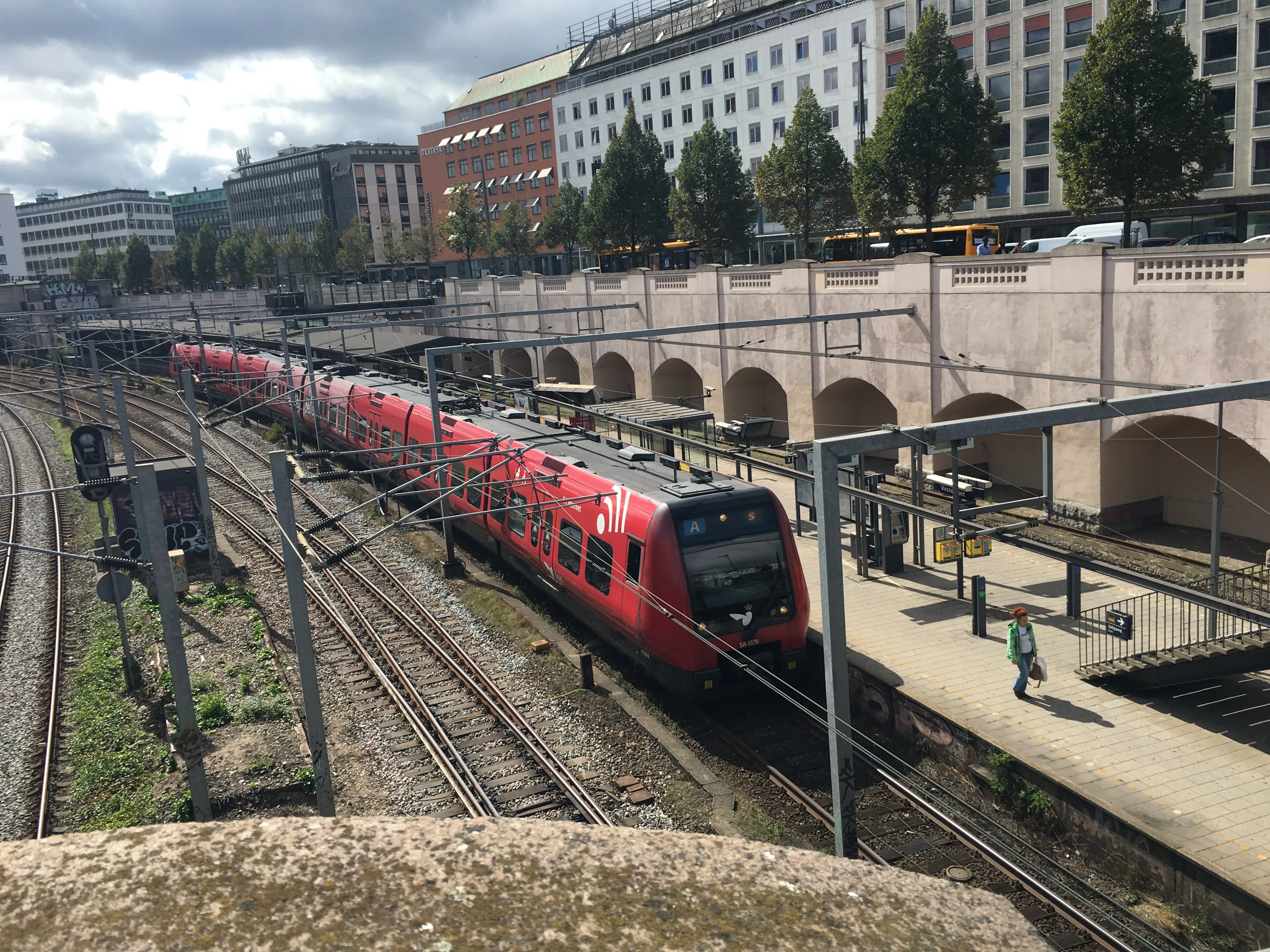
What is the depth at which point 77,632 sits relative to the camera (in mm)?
20391

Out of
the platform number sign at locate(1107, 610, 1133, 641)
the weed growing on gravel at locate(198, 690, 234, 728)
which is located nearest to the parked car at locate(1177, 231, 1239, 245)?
the platform number sign at locate(1107, 610, 1133, 641)

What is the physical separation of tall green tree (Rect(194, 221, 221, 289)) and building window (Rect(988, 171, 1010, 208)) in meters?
84.1

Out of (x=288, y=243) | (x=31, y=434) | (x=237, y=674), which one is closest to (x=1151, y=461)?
(x=237, y=674)

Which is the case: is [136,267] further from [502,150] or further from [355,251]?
[502,150]

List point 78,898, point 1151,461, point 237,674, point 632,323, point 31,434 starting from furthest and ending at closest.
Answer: point 31,434
point 632,323
point 1151,461
point 237,674
point 78,898

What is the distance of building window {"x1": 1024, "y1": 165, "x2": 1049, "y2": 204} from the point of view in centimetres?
4659

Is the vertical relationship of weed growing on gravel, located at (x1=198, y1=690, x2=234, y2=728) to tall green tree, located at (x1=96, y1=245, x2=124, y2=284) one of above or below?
below

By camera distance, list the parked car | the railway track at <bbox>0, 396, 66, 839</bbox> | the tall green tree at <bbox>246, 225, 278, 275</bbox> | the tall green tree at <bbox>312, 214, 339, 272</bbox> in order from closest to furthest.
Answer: the railway track at <bbox>0, 396, 66, 839</bbox>, the parked car, the tall green tree at <bbox>312, 214, 339, 272</bbox>, the tall green tree at <bbox>246, 225, 278, 275</bbox>

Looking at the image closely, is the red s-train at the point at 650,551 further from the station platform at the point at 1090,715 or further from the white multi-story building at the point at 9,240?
the white multi-story building at the point at 9,240

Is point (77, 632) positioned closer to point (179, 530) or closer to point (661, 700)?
point (179, 530)

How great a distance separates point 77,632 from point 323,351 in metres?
22.5

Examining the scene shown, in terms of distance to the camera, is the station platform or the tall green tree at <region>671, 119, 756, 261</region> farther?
the tall green tree at <region>671, 119, 756, 261</region>

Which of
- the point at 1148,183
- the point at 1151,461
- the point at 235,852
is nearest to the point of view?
the point at 235,852

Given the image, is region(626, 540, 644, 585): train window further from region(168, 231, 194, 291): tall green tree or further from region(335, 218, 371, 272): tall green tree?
region(168, 231, 194, 291): tall green tree
